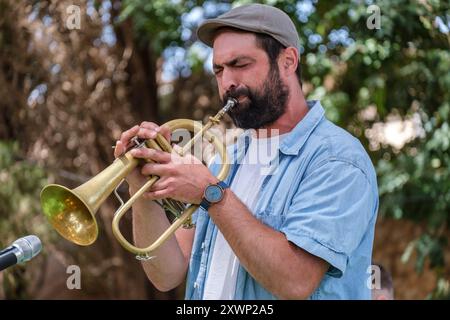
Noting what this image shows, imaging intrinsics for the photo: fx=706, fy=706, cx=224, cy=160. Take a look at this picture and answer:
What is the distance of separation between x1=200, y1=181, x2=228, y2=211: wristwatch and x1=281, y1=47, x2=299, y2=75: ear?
0.54 metres

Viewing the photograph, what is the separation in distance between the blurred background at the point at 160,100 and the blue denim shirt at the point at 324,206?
6.40 feet

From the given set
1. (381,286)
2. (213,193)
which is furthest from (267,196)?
(381,286)

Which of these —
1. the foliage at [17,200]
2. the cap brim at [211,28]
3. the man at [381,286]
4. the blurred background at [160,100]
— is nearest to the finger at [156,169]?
the cap brim at [211,28]

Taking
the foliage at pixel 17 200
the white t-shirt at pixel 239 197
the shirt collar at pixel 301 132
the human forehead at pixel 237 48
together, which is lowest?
the foliage at pixel 17 200

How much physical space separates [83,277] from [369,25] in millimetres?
3812

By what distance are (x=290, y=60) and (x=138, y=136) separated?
2.00ft

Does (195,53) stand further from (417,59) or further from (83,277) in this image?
(83,277)

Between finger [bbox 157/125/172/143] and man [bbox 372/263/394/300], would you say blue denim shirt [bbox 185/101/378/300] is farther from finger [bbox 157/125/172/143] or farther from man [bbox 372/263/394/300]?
man [bbox 372/263/394/300]

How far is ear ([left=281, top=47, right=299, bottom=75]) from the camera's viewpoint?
2.44m

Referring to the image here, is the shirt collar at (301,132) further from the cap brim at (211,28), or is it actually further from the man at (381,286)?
the man at (381,286)

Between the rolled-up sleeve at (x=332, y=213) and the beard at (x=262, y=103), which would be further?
the beard at (x=262, y=103)

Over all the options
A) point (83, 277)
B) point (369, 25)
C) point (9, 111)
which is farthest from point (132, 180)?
point (83, 277)

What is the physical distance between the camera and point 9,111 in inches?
237

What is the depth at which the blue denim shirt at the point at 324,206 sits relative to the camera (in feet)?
6.85
